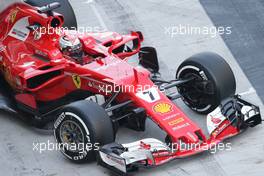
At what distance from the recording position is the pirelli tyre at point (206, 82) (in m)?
11.2

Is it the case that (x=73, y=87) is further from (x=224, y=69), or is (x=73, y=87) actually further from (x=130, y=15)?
(x=130, y=15)

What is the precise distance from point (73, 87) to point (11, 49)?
1325 millimetres

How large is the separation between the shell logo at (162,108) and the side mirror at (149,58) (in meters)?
1.63

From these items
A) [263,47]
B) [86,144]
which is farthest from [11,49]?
[263,47]

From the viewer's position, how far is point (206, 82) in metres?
11.3

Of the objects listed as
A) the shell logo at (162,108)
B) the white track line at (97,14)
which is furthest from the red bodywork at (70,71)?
the white track line at (97,14)

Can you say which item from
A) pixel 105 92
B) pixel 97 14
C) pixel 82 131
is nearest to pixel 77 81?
pixel 105 92

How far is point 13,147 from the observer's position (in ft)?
36.7

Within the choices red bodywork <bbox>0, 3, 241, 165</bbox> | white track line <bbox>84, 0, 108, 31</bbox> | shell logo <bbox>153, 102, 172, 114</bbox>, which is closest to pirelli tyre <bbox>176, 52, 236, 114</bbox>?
red bodywork <bbox>0, 3, 241, 165</bbox>

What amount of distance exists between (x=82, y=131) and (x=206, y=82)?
2164mm

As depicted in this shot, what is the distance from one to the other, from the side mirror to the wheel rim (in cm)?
226

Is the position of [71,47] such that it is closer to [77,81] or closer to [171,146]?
[77,81]

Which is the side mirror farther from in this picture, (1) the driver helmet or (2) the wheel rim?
(2) the wheel rim

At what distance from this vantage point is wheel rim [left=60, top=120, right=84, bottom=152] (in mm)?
10320
